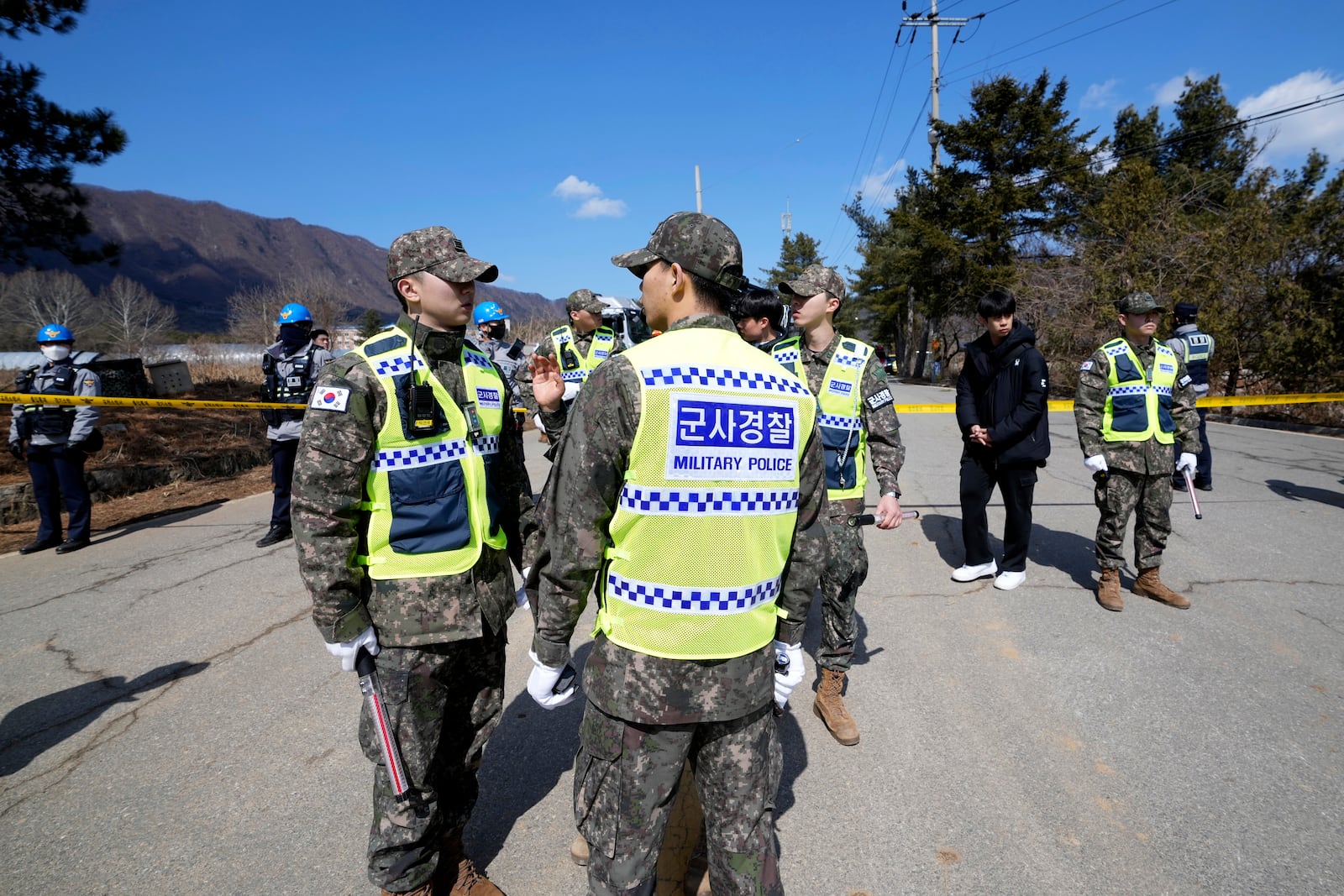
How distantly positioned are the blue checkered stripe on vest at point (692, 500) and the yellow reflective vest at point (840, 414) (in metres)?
1.81

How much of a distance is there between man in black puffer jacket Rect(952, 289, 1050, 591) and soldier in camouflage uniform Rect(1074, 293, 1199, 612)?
345 mm

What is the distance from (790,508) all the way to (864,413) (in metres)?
2.00

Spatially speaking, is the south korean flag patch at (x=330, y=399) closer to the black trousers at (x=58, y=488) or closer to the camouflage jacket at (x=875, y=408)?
the camouflage jacket at (x=875, y=408)

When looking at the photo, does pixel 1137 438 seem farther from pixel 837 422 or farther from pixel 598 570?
pixel 598 570

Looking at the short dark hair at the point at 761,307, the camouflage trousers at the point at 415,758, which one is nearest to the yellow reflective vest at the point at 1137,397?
the short dark hair at the point at 761,307

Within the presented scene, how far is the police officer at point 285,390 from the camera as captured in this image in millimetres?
6324

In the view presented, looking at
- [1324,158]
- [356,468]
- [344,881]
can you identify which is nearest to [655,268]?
[356,468]

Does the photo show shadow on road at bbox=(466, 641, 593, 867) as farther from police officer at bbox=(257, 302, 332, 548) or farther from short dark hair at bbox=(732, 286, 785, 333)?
police officer at bbox=(257, 302, 332, 548)

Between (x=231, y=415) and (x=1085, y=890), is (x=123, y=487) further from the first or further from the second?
(x=1085, y=890)

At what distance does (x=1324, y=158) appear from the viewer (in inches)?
1139

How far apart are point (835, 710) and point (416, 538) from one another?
2261 millimetres

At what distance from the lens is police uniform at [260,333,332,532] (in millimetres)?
6340

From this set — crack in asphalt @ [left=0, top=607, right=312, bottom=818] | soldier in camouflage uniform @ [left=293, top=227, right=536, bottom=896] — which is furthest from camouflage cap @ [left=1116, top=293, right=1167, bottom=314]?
crack in asphalt @ [left=0, top=607, right=312, bottom=818]

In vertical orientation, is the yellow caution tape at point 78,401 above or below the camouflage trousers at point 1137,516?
above
